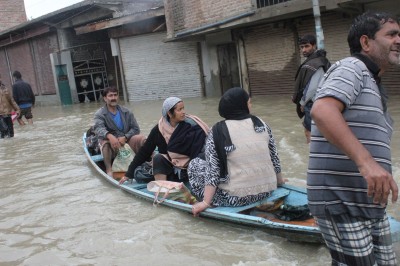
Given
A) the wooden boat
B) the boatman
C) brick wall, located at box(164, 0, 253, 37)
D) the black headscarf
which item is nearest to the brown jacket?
the boatman

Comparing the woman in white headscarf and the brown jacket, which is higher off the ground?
the brown jacket

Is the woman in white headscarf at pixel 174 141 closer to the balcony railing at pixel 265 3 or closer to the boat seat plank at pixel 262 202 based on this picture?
the boat seat plank at pixel 262 202

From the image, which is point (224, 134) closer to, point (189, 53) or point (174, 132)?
point (174, 132)

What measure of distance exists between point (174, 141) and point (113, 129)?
79.2 inches

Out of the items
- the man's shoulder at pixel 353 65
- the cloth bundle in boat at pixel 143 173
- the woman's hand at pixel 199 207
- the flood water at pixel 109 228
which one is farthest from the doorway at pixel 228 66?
the man's shoulder at pixel 353 65

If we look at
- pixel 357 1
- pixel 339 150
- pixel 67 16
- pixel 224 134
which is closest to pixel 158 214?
pixel 224 134

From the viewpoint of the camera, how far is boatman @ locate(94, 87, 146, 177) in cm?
661

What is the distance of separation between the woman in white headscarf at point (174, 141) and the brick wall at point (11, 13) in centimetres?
3194

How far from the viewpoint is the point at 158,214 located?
4996 millimetres

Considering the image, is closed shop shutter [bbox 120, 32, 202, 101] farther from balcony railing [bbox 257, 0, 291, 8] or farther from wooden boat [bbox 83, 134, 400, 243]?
wooden boat [bbox 83, 134, 400, 243]

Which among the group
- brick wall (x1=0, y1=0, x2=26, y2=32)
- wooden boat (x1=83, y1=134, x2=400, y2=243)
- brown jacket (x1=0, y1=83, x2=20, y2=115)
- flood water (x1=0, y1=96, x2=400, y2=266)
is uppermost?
brick wall (x1=0, y1=0, x2=26, y2=32)

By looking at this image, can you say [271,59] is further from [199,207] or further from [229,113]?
[229,113]

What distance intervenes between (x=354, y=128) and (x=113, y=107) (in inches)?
206

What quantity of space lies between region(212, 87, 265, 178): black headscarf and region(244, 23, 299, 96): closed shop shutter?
1079 centimetres
